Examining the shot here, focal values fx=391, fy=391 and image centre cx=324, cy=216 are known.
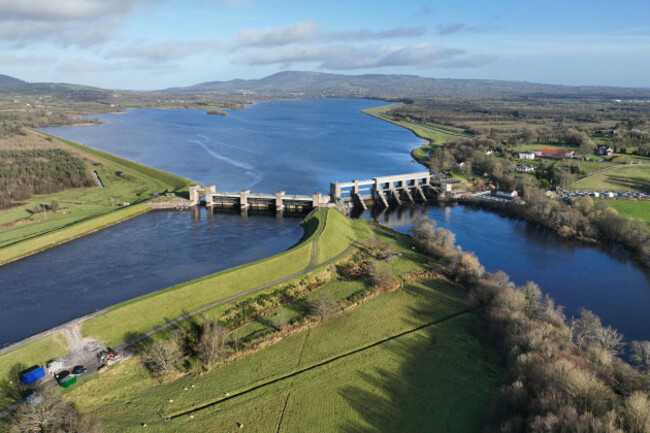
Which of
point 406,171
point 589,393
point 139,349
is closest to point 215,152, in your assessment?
point 406,171

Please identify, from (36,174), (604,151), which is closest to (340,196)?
(36,174)

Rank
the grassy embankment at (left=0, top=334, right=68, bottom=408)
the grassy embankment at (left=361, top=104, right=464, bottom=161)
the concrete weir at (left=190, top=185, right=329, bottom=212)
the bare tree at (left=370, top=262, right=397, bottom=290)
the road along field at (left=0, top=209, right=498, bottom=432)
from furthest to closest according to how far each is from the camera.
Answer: the grassy embankment at (left=361, top=104, right=464, bottom=161)
the concrete weir at (left=190, top=185, right=329, bottom=212)
the bare tree at (left=370, top=262, right=397, bottom=290)
the grassy embankment at (left=0, top=334, right=68, bottom=408)
the road along field at (left=0, top=209, right=498, bottom=432)

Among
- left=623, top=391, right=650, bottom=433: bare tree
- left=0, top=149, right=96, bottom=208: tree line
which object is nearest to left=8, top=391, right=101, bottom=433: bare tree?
left=623, top=391, right=650, bottom=433: bare tree

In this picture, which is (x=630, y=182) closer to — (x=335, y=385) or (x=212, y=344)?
(x=335, y=385)

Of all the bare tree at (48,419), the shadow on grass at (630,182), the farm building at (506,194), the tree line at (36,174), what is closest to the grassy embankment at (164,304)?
the bare tree at (48,419)

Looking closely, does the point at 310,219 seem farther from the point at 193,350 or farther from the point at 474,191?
the point at 474,191

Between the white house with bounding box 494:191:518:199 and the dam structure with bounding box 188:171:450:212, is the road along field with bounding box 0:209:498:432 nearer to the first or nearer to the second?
the dam structure with bounding box 188:171:450:212
